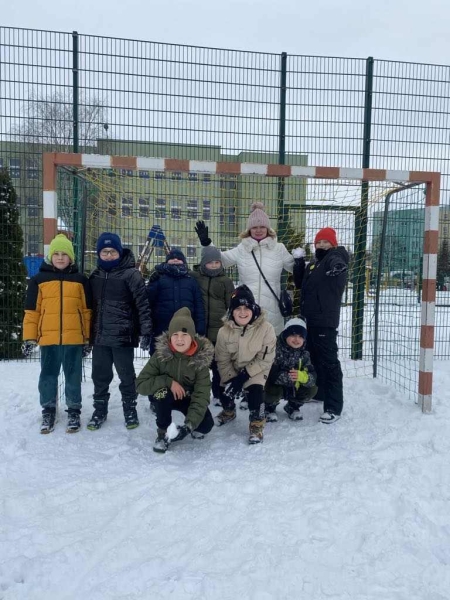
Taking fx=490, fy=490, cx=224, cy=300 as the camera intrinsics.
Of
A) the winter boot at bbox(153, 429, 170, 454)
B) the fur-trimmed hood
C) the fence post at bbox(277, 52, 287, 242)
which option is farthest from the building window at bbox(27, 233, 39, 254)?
the winter boot at bbox(153, 429, 170, 454)

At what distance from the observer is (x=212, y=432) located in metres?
4.34

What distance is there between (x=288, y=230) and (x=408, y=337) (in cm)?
202

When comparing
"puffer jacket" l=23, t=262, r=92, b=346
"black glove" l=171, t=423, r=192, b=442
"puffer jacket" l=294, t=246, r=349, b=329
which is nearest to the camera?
"black glove" l=171, t=423, r=192, b=442

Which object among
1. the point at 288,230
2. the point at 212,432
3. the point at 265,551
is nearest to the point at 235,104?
the point at 288,230

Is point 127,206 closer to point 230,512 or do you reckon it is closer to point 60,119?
point 60,119

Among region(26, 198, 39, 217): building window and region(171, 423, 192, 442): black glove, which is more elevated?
region(26, 198, 39, 217): building window

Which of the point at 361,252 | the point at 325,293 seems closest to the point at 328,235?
the point at 325,293

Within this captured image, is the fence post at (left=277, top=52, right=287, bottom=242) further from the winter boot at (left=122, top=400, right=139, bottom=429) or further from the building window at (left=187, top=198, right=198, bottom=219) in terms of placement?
the winter boot at (left=122, top=400, right=139, bottom=429)

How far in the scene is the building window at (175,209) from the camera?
6.00 metres

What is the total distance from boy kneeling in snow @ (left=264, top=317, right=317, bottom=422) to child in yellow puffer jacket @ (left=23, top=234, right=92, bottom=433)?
1731 millimetres

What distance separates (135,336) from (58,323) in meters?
0.66

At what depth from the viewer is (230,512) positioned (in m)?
2.93

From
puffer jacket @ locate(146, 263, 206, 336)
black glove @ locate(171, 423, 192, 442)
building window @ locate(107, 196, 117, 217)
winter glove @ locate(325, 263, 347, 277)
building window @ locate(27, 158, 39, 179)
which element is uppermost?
building window @ locate(27, 158, 39, 179)

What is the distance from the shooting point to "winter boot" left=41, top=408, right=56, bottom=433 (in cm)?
423
